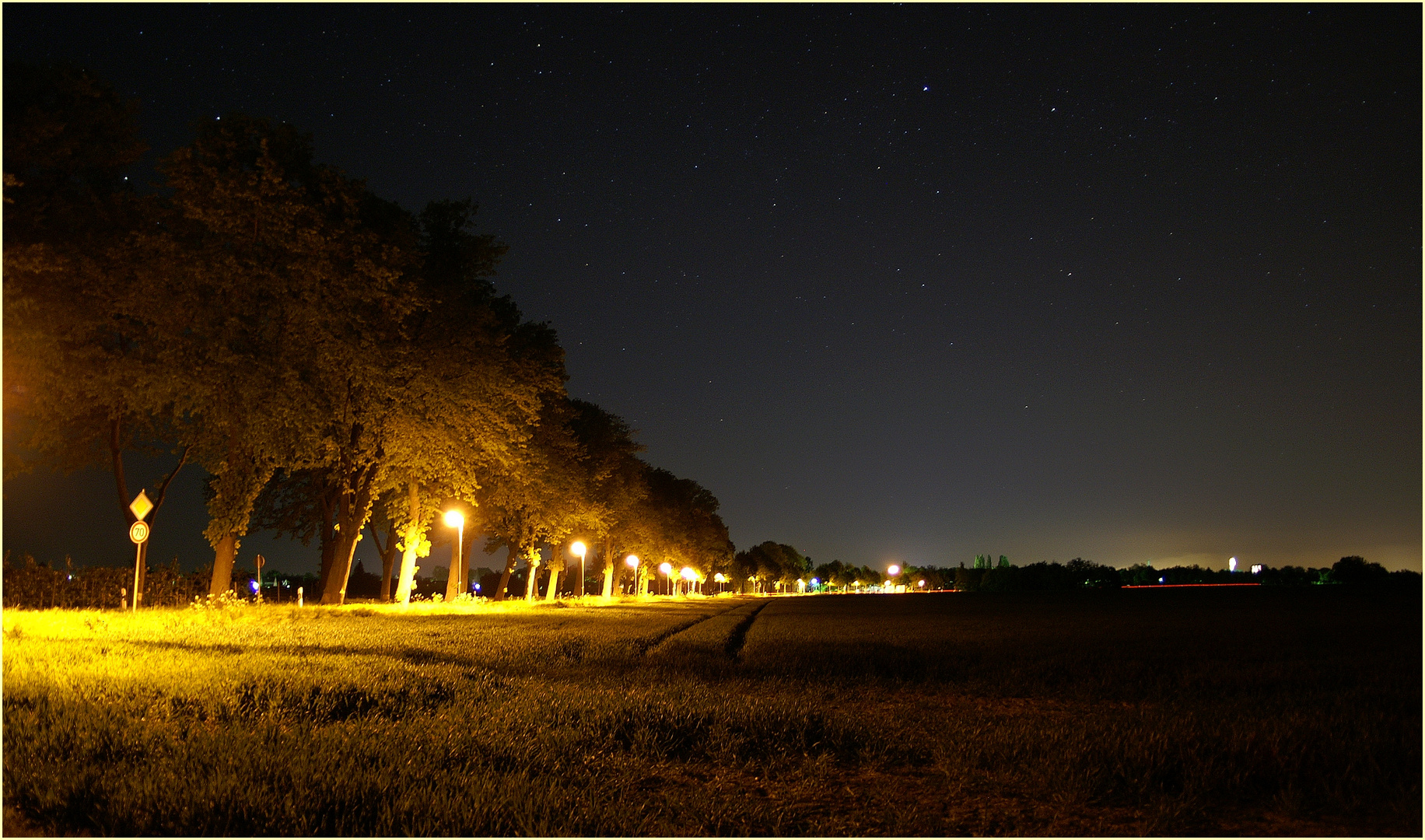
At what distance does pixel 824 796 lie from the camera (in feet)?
19.0

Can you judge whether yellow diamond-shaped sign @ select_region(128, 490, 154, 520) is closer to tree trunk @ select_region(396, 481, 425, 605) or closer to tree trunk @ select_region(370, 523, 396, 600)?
tree trunk @ select_region(396, 481, 425, 605)

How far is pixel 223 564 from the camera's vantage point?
26.8 m

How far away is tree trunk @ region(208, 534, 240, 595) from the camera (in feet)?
87.4

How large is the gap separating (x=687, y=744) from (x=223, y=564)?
80.0ft

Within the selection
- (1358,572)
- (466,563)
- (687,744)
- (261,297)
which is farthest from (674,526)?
(687,744)

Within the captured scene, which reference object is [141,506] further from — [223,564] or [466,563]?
[466,563]

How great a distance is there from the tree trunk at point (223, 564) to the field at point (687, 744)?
13175 millimetres

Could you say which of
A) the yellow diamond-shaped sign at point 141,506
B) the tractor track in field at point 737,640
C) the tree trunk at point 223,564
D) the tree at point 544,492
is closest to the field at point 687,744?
the tractor track in field at point 737,640

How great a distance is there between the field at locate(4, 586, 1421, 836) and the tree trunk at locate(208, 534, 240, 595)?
13.2 m

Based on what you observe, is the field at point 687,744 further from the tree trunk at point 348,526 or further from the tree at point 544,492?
the tree at point 544,492

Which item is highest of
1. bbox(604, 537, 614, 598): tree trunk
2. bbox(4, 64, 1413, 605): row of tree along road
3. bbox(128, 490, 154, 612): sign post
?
bbox(4, 64, 1413, 605): row of tree along road

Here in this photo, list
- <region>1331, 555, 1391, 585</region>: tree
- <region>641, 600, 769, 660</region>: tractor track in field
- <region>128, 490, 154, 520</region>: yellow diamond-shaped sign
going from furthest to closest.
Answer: <region>1331, 555, 1391, 585</region>: tree, <region>128, 490, 154, 520</region>: yellow diamond-shaped sign, <region>641, 600, 769, 660</region>: tractor track in field

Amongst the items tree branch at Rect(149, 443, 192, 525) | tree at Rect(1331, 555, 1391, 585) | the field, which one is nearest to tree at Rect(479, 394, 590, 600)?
tree branch at Rect(149, 443, 192, 525)

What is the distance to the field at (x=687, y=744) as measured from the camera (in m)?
5.12
